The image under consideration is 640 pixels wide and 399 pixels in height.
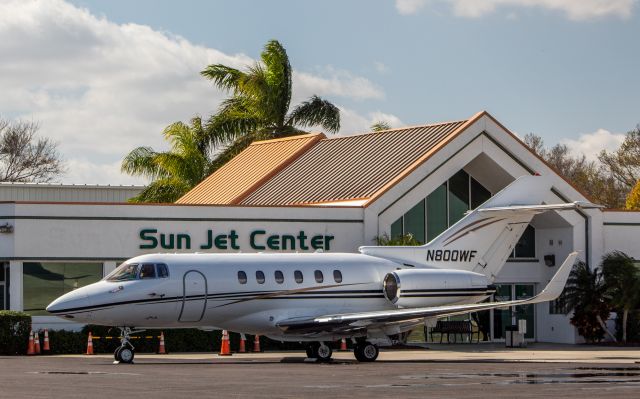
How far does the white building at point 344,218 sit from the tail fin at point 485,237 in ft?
21.0

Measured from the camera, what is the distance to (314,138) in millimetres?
54156

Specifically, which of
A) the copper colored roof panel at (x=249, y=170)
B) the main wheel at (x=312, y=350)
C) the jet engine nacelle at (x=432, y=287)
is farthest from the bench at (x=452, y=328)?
the main wheel at (x=312, y=350)

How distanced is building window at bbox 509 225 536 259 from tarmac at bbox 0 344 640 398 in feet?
31.4

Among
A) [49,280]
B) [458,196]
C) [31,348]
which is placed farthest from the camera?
[458,196]

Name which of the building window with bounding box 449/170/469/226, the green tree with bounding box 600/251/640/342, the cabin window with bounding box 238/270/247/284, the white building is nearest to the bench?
the white building

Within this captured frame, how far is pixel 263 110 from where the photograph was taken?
206 feet

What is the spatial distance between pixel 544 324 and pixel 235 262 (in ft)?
54.8

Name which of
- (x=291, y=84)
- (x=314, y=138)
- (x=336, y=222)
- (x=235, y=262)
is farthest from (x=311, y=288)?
(x=291, y=84)

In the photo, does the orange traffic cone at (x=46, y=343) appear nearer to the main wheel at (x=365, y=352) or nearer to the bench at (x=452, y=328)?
the main wheel at (x=365, y=352)

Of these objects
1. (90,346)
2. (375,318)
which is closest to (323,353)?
(375,318)

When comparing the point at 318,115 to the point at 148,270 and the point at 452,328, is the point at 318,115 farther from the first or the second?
the point at 148,270

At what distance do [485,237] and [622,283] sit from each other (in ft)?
27.6

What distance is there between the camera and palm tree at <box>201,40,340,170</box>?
6266 centimetres

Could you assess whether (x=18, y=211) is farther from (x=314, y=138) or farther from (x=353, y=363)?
(x=314, y=138)
